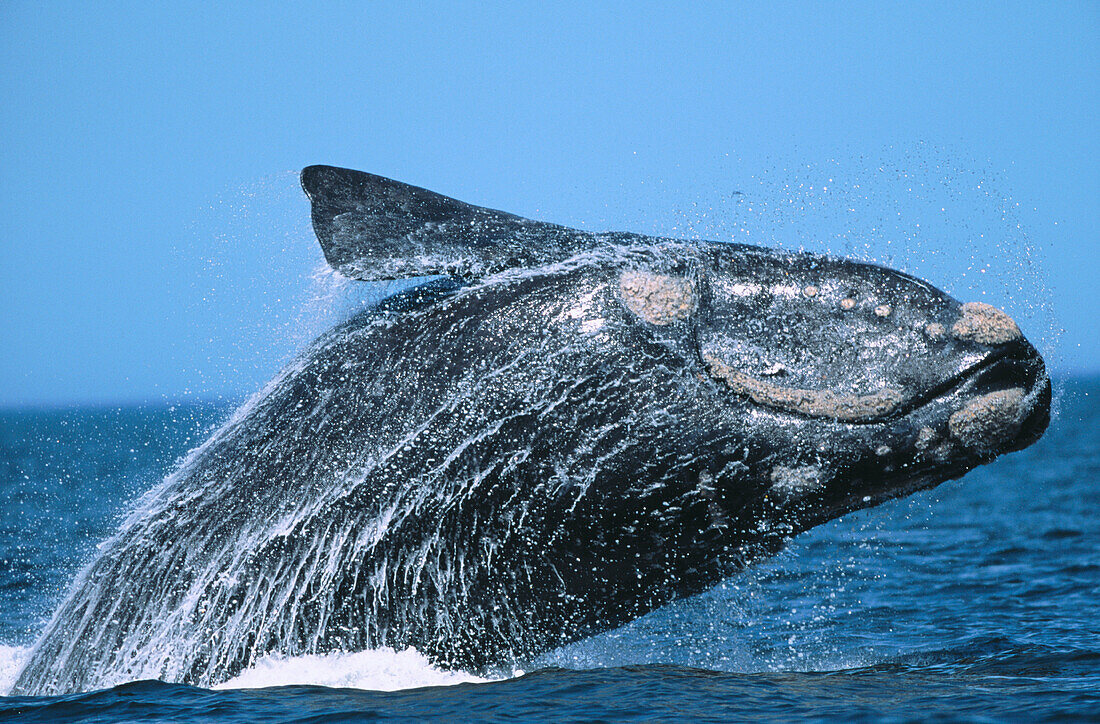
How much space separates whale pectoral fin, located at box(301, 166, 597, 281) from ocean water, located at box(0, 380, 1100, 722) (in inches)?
108

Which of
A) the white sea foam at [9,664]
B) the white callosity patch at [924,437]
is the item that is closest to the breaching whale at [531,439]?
the white callosity patch at [924,437]

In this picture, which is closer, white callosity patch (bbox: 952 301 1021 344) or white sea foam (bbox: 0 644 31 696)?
white callosity patch (bbox: 952 301 1021 344)

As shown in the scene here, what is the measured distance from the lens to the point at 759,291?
250 inches

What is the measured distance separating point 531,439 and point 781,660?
4.08 meters

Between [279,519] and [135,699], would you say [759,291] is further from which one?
[135,699]

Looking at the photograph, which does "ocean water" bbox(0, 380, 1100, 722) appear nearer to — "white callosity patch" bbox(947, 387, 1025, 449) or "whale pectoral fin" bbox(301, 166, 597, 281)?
"white callosity patch" bbox(947, 387, 1025, 449)

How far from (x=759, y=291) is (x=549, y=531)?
6.70ft

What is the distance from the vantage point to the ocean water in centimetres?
679

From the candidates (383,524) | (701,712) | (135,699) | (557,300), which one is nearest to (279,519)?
(383,524)

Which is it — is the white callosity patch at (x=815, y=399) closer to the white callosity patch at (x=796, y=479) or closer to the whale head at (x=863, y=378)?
the whale head at (x=863, y=378)

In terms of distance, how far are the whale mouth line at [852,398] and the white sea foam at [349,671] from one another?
9.90 feet

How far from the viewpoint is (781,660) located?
9.12 meters

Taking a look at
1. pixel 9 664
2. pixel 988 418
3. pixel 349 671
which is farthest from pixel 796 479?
pixel 9 664

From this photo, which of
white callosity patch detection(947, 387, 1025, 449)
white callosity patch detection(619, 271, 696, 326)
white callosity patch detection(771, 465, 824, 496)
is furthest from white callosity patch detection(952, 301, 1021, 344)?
white callosity patch detection(619, 271, 696, 326)
